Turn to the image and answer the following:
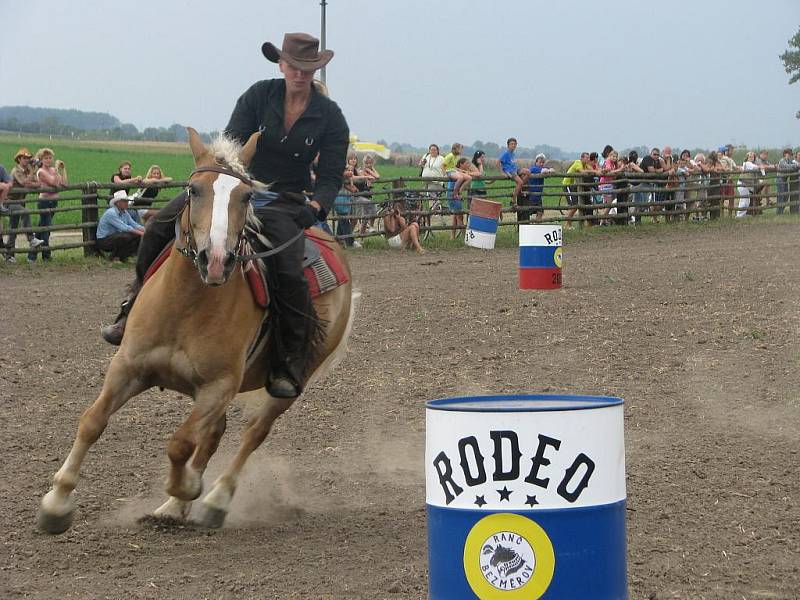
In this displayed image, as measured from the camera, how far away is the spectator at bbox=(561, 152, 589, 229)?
25.1 m

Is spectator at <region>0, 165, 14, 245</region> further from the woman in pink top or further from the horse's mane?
the horse's mane

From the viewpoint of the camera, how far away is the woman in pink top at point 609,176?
25.6m

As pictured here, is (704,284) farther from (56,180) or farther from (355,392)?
(56,180)

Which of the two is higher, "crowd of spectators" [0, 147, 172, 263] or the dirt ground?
"crowd of spectators" [0, 147, 172, 263]

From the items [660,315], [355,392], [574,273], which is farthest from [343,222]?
[355,392]

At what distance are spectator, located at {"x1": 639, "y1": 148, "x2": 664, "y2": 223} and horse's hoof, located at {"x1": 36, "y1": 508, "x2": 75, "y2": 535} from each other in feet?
72.2

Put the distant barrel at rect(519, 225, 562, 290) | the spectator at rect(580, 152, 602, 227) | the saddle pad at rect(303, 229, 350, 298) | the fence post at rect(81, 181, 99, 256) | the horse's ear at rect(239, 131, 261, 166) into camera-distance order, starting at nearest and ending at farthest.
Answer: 1. the horse's ear at rect(239, 131, 261, 166)
2. the saddle pad at rect(303, 229, 350, 298)
3. the distant barrel at rect(519, 225, 562, 290)
4. the fence post at rect(81, 181, 99, 256)
5. the spectator at rect(580, 152, 602, 227)

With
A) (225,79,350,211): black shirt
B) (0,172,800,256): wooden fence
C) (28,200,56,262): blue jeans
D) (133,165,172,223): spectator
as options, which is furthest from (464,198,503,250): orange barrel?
(225,79,350,211): black shirt

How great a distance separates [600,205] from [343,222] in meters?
6.16

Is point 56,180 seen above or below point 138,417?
above

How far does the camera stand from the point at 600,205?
25266 millimetres

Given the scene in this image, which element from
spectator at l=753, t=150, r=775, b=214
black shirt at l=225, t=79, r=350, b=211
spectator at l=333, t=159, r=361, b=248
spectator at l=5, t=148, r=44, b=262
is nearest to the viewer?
black shirt at l=225, t=79, r=350, b=211

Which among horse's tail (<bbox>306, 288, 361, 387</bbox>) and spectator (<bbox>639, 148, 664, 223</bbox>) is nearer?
horse's tail (<bbox>306, 288, 361, 387</bbox>)

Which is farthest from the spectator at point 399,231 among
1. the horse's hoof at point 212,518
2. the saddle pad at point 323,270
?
the horse's hoof at point 212,518
